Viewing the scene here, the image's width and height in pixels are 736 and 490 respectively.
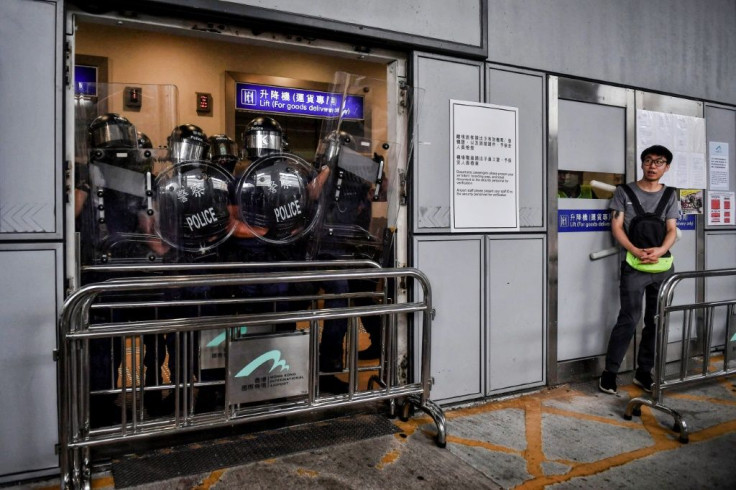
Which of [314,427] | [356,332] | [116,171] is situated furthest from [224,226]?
[314,427]

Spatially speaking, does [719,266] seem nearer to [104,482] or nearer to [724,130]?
[724,130]

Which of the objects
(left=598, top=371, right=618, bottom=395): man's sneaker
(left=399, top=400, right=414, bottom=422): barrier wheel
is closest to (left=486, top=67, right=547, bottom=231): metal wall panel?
(left=598, top=371, right=618, bottom=395): man's sneaker

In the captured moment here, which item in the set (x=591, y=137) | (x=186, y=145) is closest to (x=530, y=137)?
(x=591, y=137)

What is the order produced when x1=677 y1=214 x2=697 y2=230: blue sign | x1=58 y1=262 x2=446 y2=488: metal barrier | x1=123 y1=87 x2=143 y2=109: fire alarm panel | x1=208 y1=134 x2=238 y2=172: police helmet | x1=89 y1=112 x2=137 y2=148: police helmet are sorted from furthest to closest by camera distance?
x1=677 y1=214 x2=697 y2=230: blue sign, x1=208 y1=134 x2=238 y2=172: police helmet, x1=123 y1=87 x2=143 y2=109: fire alarm panel, x1=89 y1=112 x2=137 y2=148: police helmet, x1=58 y1=262 x2=446 y2=488: metal barrier

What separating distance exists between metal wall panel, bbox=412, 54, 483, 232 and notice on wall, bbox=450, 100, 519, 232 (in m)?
0.06

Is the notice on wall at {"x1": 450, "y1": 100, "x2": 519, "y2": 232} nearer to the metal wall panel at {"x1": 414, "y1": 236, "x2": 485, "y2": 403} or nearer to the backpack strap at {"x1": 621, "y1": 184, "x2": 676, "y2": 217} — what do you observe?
the metal wall panel at {"x1": 414, "y1": 236, "x2": 485, "y2": 403}

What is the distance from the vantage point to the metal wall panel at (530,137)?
3861mm

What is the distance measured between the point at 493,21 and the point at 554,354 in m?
2.55

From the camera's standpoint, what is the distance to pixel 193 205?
3105mm

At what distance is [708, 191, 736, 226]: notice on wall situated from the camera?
502 centimetres

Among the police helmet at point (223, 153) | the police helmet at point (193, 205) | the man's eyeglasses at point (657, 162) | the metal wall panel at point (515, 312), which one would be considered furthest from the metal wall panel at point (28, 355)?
the man's eyeglasses at point (657, 162)

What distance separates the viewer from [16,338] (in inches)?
100.0

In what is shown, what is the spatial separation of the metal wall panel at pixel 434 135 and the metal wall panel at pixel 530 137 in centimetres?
41

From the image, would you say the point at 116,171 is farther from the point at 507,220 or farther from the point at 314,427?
the point at 507,220
